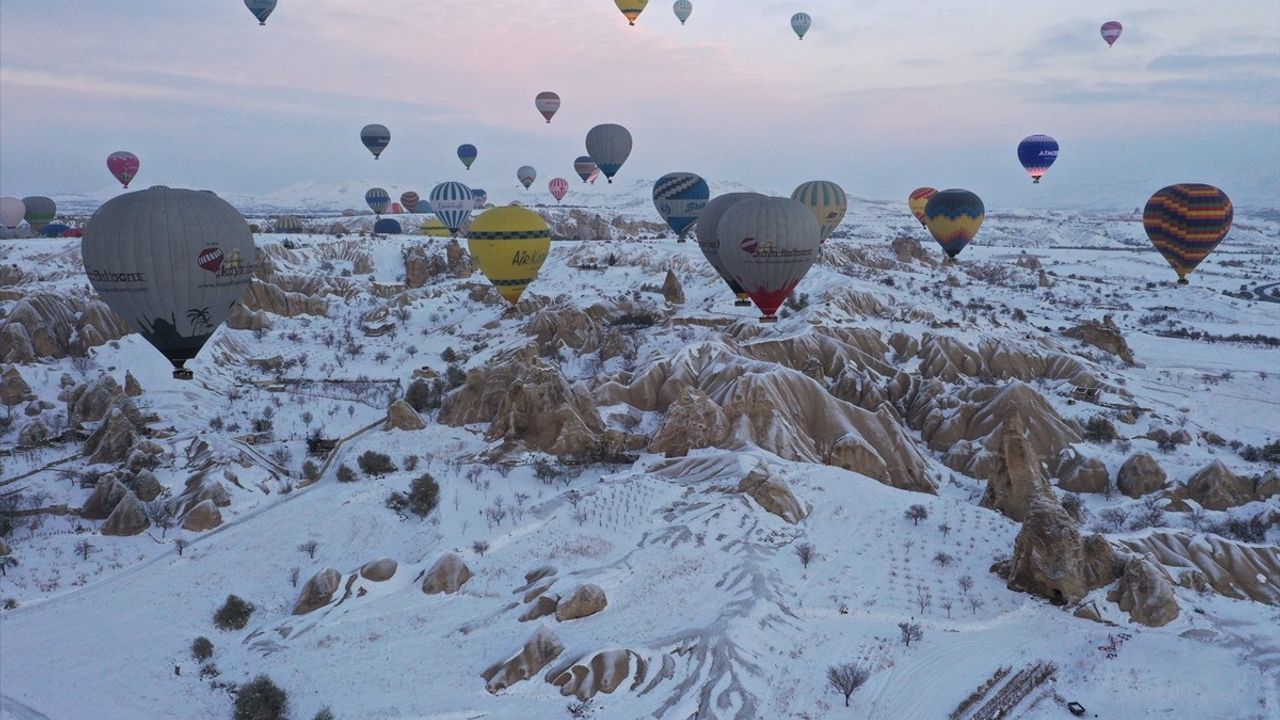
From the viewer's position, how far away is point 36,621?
18516mm

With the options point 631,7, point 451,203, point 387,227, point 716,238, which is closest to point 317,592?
point 716,238

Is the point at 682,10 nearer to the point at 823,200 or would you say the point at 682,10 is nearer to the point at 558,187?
the point at 823,200

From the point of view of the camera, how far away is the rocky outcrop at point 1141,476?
94.9 feet

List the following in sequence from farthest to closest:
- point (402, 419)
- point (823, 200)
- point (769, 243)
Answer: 1. point (823, 200)
2. point (769, 243)
3. point (402, 419)

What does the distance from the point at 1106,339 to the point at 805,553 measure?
129ft

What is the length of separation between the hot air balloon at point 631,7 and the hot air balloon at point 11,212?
2765 inches

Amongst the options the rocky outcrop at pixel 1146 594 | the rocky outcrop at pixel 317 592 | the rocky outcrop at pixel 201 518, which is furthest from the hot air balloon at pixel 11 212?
the rocky outcrop at pixel 1146 594

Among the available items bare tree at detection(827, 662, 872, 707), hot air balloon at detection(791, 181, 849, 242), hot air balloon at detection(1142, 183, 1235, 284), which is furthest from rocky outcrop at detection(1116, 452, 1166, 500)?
hot air balloon at detection(791, 181, 849, 242)

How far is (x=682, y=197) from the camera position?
58906 mm

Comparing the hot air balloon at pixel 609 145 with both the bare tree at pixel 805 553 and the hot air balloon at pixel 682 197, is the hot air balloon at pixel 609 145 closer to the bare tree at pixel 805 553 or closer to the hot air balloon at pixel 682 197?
the hot air balloon at pixel 682 197

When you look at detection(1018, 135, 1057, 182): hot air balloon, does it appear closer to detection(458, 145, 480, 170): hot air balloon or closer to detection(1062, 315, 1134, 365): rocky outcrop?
detection(1062, 315, 1134, 365): rocky outcrop

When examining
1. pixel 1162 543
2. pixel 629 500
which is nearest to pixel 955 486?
pixel 1162 543

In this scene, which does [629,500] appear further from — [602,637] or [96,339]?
[96,339]

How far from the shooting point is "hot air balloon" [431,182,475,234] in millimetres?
76375
